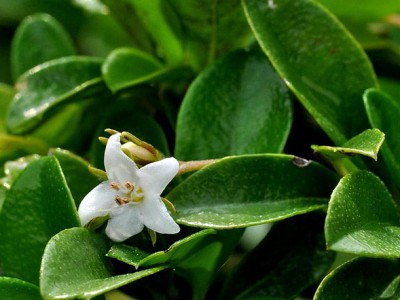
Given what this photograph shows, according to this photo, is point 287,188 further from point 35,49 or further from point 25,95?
point 35,49

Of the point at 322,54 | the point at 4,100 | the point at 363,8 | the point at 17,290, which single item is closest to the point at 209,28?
the point at 322,54

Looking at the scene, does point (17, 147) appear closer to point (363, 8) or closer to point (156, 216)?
point (156, 216)

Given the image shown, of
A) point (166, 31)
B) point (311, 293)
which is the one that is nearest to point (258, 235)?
point (311, 293)

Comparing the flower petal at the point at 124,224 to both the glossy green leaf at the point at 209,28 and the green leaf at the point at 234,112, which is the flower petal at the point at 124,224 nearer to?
the green leaf at the point at 234,112

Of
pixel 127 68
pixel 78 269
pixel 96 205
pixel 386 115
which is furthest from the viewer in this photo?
pixel 127 68

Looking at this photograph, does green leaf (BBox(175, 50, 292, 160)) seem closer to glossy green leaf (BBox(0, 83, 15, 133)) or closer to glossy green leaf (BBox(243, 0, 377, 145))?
glossy green leaf (BBox(243, 0, 377, 145))

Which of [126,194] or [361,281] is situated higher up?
[126,194]

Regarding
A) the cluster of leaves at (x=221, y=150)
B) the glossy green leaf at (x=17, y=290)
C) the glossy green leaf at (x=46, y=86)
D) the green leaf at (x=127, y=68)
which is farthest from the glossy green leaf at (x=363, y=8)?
the glossy green leaf at (x=17, y=290)
